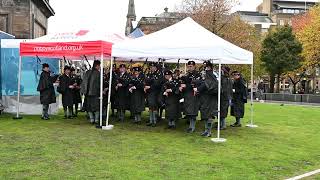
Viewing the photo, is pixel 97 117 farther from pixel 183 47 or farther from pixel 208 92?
pixel 208 92

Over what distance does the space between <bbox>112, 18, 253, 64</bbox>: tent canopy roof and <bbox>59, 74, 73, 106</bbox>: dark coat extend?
384 centimetres

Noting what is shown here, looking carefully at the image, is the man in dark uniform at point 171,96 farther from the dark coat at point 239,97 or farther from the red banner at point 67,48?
the dark coat at point 239,97

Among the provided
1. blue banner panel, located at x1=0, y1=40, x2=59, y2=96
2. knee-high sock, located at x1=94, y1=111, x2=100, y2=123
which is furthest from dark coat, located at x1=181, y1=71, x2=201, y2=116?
blue banner panel, located at x1=0, y1=40, x2=59, y2=96

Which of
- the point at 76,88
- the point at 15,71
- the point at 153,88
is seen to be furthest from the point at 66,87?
the point at 153,88

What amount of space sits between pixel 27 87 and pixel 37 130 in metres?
5.27

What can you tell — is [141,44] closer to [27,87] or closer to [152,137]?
[152,137]

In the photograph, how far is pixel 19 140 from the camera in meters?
12.0

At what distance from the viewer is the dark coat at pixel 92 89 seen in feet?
49.8

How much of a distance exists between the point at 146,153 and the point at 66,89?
7.50m

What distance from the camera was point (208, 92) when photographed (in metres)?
13.3

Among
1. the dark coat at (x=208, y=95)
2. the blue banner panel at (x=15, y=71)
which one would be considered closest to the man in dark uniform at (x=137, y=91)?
the dark coat at (x=208, y=95)

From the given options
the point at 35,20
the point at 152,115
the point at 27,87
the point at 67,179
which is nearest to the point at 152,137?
the point at 152,115

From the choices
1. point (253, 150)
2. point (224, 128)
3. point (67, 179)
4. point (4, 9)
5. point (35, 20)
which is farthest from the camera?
point (35, 20)

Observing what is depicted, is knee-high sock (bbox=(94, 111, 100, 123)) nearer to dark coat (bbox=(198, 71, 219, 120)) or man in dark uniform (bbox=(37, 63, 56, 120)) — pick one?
man in dark uniform (bbox=(37, 63, 56, 120))
